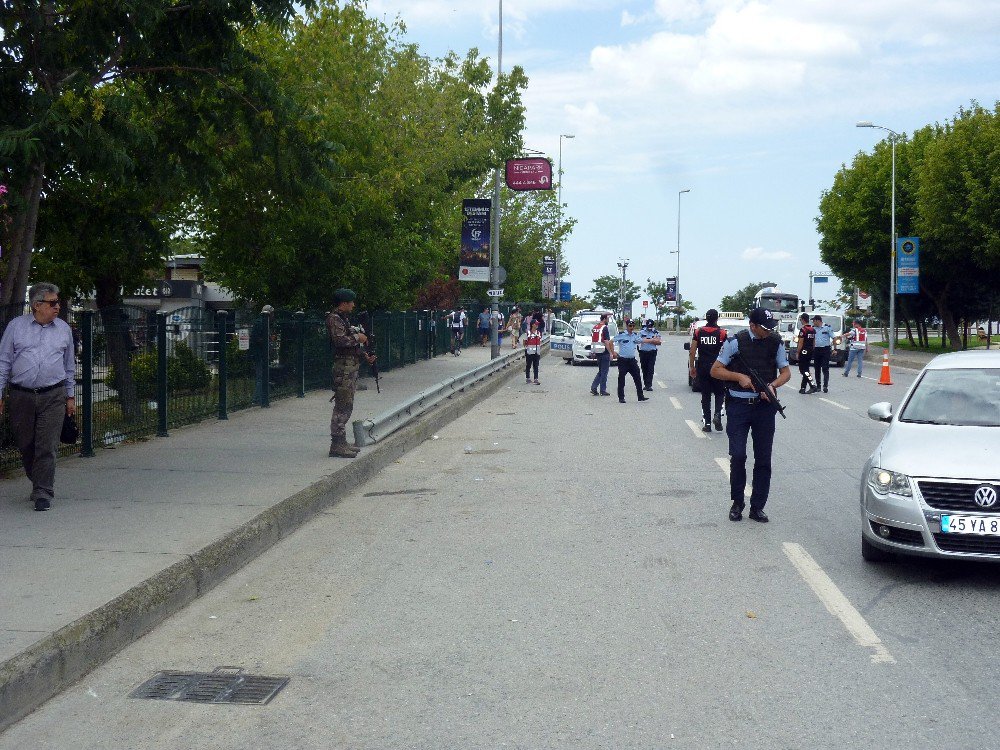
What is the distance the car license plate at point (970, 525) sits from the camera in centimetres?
669

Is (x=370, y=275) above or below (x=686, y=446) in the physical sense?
above

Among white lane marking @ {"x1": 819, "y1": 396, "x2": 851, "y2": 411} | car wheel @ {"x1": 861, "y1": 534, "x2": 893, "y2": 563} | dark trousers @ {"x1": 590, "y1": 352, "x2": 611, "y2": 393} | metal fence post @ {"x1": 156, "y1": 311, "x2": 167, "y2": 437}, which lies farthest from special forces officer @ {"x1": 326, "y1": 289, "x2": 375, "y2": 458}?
white lane marking @ {"x1": 819, "y1": 396, "x2": 851, "y2": 411}

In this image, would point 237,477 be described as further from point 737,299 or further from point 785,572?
point 737,299

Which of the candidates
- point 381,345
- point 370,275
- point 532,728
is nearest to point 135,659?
point 532,728

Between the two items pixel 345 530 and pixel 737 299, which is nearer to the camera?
pixel 345 530

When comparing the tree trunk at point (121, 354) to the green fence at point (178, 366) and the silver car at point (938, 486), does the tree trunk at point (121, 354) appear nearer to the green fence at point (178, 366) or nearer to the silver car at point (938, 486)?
the green fence at point (178, 366)

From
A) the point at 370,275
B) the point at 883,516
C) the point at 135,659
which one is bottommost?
the point at 135,659

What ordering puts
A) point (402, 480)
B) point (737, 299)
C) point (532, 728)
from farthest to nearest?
1. point (737, 299)
2. point (402, 480)
3. point (532, 728)

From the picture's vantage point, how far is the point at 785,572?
295 inches

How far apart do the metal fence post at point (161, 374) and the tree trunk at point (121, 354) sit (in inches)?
22.1

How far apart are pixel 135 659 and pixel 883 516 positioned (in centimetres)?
465

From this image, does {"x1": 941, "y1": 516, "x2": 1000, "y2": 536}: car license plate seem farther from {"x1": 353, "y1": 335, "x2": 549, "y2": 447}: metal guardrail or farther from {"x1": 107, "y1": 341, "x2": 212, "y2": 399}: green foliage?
{"x1": 107, "y1": 341, "x2": 212, "y2": 399}: green foliage

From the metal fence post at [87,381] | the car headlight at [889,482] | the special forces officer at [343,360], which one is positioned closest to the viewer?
the car headlight at [889,482]

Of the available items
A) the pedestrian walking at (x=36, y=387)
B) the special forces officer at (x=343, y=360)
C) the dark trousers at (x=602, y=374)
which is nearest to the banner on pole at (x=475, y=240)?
the dark trousers at (x=602, y=374)
